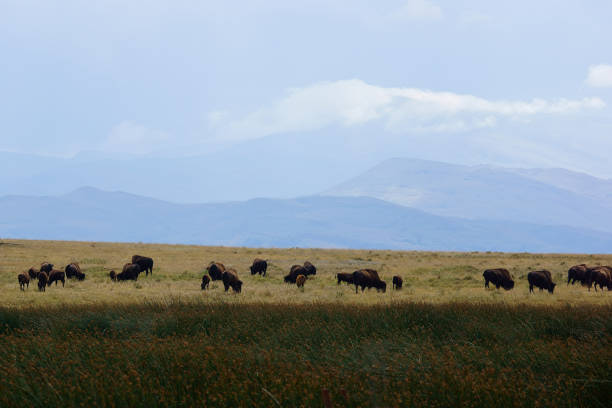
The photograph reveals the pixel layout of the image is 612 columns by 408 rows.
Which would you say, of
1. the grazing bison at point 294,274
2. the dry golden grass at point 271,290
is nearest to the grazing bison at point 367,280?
the dry golden grass at point 271,290

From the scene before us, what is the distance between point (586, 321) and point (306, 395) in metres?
8.72

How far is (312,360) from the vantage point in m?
9.73

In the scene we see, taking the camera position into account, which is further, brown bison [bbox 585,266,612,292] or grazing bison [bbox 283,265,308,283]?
grazing bison [bbox 283,265,308,283]

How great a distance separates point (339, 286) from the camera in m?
30.0

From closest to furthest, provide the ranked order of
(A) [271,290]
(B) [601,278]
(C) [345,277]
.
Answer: (A) [271,290]
(B) [601,278]
(C) [345,277]

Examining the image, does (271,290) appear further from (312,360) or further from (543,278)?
(312,360)

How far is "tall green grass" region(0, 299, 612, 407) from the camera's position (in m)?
7.45

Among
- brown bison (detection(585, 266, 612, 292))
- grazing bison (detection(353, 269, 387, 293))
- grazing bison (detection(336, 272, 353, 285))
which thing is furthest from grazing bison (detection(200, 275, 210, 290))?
brown bison (detection(585, 266, 612, 292))

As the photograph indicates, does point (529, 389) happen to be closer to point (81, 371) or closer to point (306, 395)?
point (306, 395)

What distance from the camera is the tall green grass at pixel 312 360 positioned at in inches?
293

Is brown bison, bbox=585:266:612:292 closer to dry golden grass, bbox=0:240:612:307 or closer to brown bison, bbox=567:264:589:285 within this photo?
dry golden grass, bbox=0:240:612:307

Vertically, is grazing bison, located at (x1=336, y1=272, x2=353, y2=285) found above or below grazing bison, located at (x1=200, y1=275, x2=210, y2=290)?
above

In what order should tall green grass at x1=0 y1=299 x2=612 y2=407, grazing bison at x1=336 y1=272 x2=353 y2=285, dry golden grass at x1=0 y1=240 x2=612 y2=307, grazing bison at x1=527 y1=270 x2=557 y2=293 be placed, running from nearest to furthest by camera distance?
1. tall green grass at x1=0 y1=299 x2=612 y2=407
2. dry golden grass at x1=0 y1=240 x2=612 y2=307
3. grazing bison at x1=527 y1=270 x2=557 y2=293
4. grazing bison at x1=336 y1=272 x2=353 y2=285

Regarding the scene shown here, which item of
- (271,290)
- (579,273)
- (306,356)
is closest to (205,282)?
(271,290)
